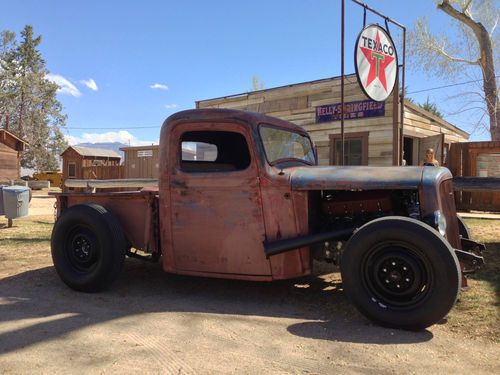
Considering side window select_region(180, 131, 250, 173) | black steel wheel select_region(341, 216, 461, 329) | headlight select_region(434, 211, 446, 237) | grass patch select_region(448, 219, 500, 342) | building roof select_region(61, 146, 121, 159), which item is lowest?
grass patch select_region(448, 219, 500, 342)

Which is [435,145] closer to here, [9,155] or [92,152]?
[9,155]

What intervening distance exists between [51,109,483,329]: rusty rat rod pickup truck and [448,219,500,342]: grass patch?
0.35 m

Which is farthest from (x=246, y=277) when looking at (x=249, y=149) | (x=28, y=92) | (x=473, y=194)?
(x=28, y=92)

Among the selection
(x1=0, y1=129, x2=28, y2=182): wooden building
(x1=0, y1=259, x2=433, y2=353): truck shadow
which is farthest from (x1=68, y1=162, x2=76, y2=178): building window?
(x1=0, y1=259, x2=433, y2=353): truck shadow

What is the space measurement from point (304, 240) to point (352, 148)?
876cm

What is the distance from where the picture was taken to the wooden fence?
1103 centimetres

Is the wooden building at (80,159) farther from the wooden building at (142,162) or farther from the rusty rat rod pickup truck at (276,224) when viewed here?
the rusty rat rod pickup truck at (276,224)

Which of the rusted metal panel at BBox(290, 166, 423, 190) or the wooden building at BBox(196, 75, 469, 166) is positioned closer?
the rusted metal panel at BBox(290, 166, 423, 190)

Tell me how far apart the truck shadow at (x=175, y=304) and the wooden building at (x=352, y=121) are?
23.3 feet

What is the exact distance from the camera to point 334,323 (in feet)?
11.6

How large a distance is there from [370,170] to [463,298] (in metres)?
1.57

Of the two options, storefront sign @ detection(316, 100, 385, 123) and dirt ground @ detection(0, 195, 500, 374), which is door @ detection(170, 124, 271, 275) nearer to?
dirt ground @ detection(0, 195, 500, 374)

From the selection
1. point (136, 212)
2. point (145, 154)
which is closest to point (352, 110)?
point (136, 212)

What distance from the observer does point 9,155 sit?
93.0 ft
